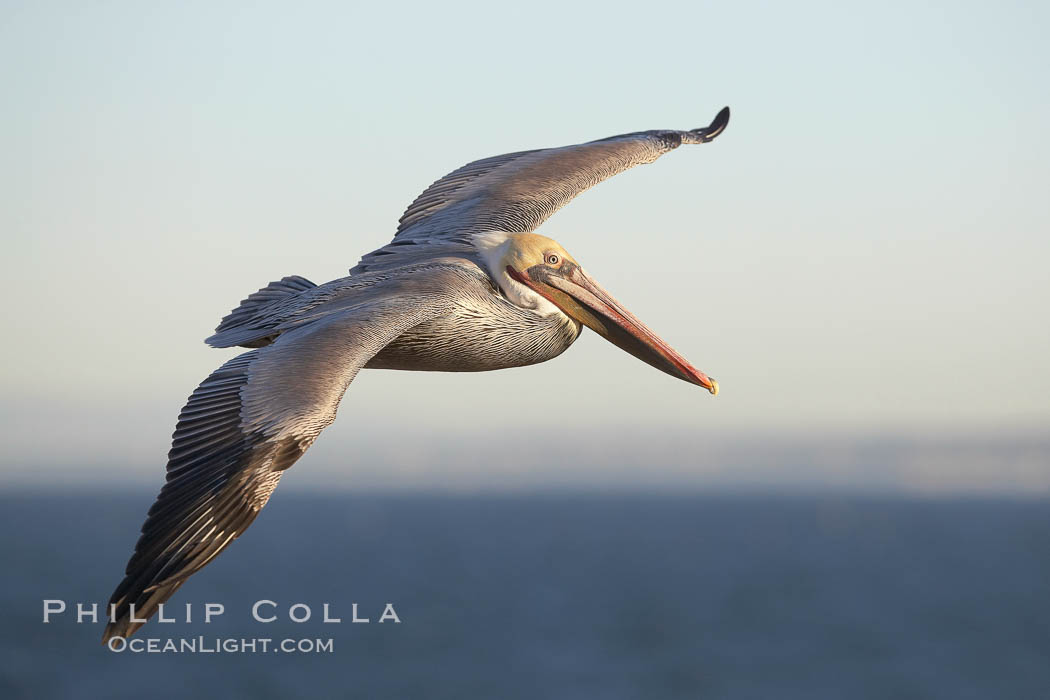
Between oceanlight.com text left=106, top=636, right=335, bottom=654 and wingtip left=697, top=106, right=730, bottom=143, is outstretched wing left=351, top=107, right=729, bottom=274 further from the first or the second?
oceanlight.com text left=106, top=636, right=335, bottom=654

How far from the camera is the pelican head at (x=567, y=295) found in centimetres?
848

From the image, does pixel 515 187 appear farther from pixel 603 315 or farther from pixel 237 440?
pixel 237 440

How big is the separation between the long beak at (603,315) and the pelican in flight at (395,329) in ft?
0.03

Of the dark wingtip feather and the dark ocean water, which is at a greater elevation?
the dark ocean water

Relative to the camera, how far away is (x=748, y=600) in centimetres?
8019

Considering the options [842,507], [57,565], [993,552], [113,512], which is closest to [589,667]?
[57,565]

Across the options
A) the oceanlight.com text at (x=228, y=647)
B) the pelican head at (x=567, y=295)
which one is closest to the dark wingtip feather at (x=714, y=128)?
the pelican head at (x=567, y=295)

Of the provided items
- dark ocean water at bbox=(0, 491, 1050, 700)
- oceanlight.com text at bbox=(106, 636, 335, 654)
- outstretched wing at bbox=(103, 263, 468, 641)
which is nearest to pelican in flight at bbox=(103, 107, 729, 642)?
outstretched wing at bbox=(103, 263, 468, 641)

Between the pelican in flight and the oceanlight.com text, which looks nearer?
the pelican in flight

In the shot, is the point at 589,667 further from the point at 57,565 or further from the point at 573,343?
the point at 573,343

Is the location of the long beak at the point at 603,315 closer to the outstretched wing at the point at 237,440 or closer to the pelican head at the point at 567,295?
the pelican head at the point at 567,295

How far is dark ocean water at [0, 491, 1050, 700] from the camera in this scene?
6153 cm

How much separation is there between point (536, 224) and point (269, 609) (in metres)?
62.1

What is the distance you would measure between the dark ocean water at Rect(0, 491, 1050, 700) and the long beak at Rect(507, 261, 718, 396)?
50590mm
